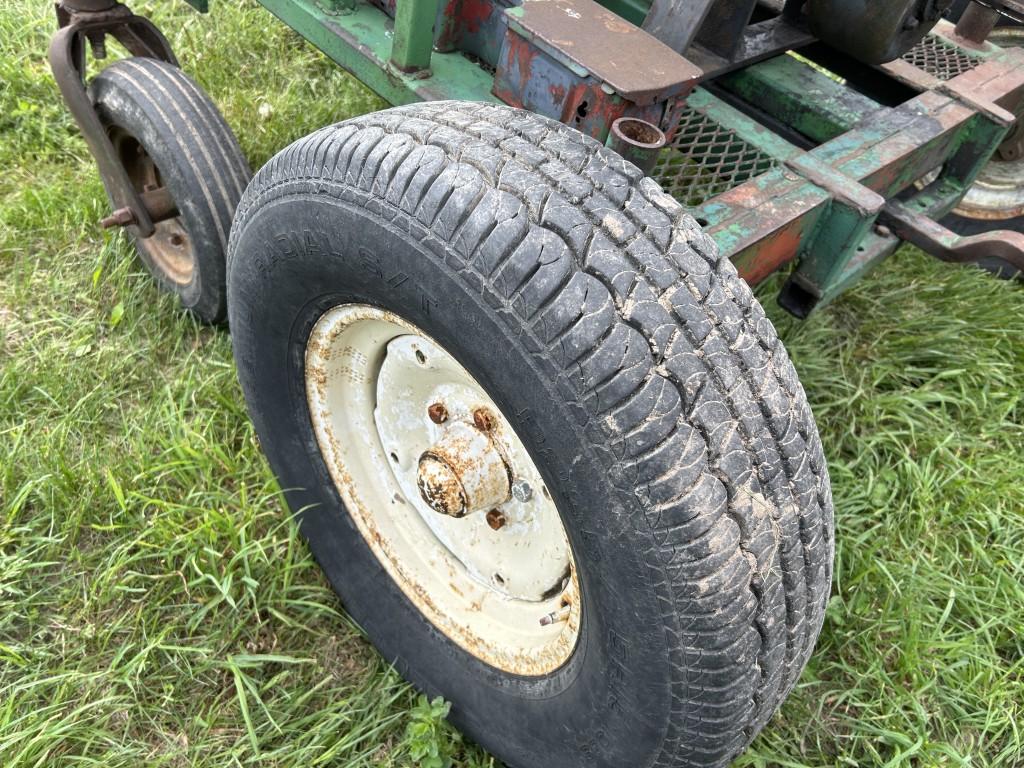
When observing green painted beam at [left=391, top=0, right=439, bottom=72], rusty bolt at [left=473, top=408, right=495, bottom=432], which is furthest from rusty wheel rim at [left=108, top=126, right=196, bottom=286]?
rusty bolt at [left=473, top=408, right=495, bottom=432]

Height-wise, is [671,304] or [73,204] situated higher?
[671,304]

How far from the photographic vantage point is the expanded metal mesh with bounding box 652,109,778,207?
1.86 m

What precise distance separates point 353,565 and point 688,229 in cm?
111

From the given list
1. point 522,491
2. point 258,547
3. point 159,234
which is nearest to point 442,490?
point 522,491

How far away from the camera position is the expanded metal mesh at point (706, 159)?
1.86 m

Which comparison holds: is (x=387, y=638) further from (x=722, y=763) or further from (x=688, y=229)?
(x=688, y=229)

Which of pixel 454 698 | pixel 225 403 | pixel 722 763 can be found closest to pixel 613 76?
pixel 722 763

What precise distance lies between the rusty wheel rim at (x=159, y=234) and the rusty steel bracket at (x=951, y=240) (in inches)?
72.8

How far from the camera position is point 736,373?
1.22 meters

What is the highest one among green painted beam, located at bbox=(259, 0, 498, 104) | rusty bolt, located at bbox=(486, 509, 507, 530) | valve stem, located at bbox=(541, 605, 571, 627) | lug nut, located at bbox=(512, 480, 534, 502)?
green painted beam, located at bbox=(259, 0, 498, 104)

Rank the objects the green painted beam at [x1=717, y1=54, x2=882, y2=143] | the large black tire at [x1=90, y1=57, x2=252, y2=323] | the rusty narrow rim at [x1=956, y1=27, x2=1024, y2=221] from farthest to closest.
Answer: the rusty narrow rim at [x1=956, y1=27, x2=1024, y2=221]
the large black tire at [x1=90, y1=57, x2=252, y2=323]
the green painted beam at [x1=717, y1=54, x2=882, y2=143]

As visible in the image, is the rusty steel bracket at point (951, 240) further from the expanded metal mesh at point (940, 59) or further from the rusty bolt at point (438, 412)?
the rusty bolt at point (438, 412)

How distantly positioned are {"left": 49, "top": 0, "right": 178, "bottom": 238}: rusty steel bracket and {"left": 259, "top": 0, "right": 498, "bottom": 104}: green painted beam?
1.55 ft

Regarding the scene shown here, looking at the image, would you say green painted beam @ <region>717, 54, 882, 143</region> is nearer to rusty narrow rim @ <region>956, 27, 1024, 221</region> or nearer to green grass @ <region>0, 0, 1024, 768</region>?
green grass @ <region>0, 0, 1024, 768</region>
